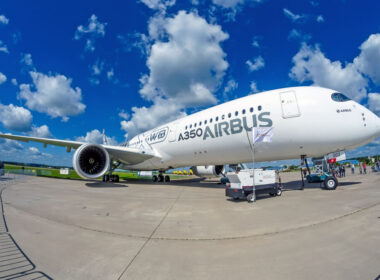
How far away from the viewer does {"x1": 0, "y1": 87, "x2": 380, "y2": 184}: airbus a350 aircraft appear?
7941 mm

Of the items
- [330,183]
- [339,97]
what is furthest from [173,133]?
[339,97]

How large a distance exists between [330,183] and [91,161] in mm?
13667

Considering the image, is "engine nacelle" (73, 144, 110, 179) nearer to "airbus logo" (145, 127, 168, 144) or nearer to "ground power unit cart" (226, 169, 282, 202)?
"airbus logo" (145, 127, 168, 144)

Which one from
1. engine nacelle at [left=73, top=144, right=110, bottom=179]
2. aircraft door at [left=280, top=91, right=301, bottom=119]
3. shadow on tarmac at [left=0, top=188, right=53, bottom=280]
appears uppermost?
aircraft door at [left=280, top=91, right=301, bottom=119]

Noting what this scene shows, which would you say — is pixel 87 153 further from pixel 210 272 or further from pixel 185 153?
pixel 210 272

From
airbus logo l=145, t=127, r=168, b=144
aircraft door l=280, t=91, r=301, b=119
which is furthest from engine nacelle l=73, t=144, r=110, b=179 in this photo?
aircraft door l=280, t=91, r=301, b=119

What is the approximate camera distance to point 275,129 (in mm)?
8461

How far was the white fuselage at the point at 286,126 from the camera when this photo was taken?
7926 millimetres

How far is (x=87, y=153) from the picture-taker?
41.8 ft

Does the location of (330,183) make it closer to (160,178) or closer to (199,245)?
(199,245)

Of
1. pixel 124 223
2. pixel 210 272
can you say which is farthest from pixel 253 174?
pixel 210 272

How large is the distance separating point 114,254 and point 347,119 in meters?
9.45

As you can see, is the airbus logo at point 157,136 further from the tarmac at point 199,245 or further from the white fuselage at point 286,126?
the tarmac at point 199,245

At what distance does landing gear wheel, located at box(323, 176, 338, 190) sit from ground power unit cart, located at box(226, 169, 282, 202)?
2512 mm
